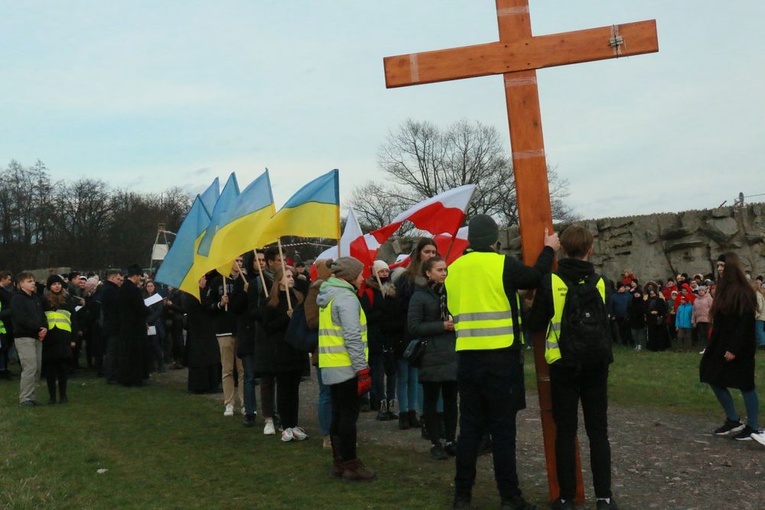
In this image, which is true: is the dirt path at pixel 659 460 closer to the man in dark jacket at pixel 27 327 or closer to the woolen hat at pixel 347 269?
the woolen hat at pixel 347 269

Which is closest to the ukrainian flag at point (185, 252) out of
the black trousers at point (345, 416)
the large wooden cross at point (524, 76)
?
the black trousers at point (345, 416)

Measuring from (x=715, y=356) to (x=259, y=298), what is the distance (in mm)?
4595

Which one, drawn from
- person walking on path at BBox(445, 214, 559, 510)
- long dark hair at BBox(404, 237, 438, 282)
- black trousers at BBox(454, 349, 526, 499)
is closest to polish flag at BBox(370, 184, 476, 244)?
long dark hair at BBox(404, 237, 438, 282)

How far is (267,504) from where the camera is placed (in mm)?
6742

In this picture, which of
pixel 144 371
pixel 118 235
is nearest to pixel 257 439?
pixel 144 371

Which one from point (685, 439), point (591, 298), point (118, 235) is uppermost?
point (118, 235)

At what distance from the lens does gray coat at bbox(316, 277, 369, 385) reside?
7.41m

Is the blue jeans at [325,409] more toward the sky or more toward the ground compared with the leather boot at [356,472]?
more toward the sky

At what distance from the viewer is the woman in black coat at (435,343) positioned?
7961 millimetres

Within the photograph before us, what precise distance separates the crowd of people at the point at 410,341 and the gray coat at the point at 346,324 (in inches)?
0.4

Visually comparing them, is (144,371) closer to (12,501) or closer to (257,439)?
(257,439)

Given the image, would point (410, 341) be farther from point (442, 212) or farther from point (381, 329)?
point (442, 212)

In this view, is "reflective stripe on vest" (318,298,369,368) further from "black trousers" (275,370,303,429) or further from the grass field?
"black trousers" (275,370,303,429)

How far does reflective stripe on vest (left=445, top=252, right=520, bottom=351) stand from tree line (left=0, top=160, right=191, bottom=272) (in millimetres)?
56419
